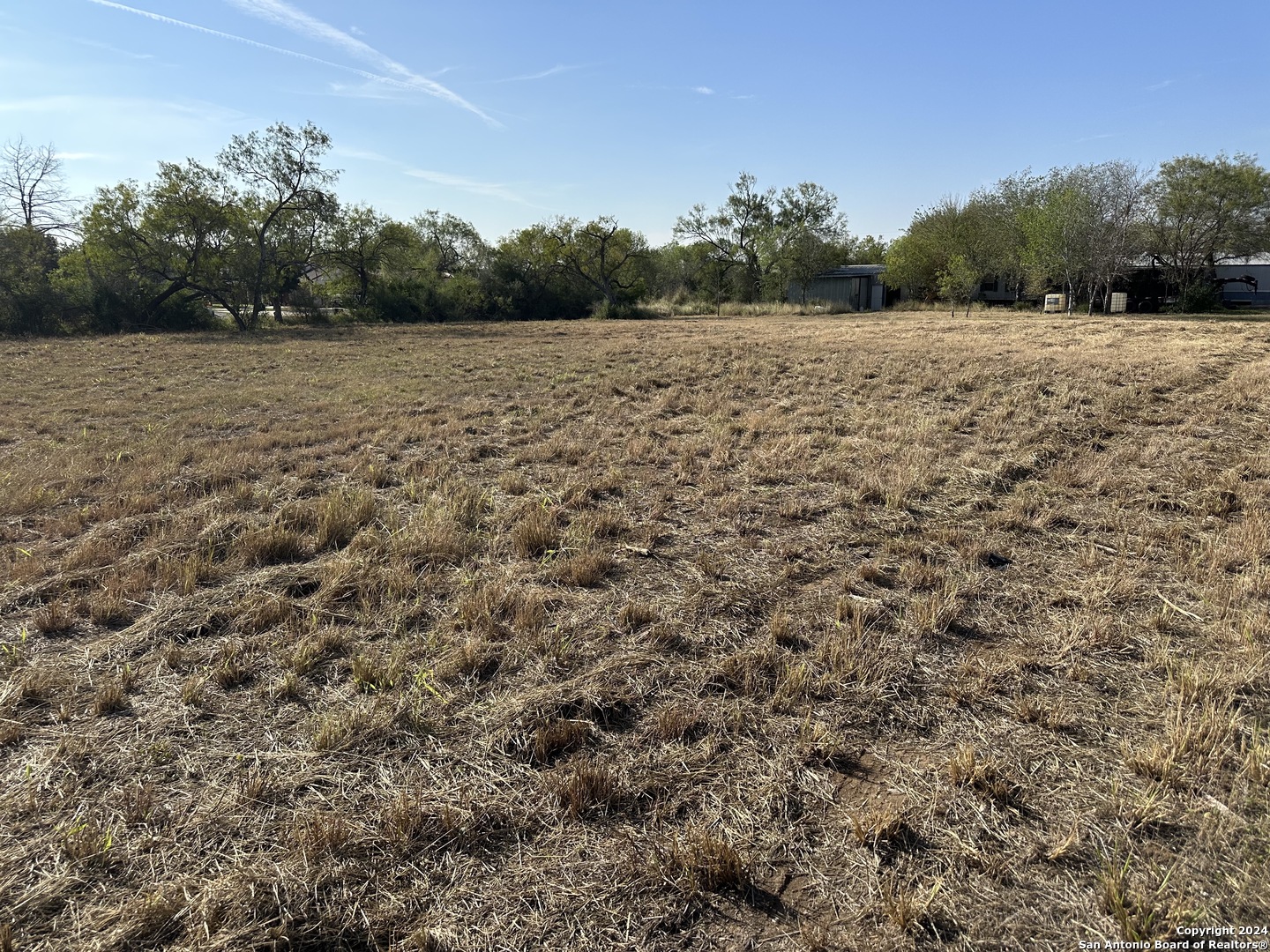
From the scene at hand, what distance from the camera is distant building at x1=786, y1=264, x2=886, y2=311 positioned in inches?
2051

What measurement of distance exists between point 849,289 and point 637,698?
5497cm

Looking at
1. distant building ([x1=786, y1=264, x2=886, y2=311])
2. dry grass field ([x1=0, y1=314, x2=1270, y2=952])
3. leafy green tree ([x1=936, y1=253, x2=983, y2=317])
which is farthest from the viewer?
distant building ([x1=786, y1=264, x2=886, y2=311])

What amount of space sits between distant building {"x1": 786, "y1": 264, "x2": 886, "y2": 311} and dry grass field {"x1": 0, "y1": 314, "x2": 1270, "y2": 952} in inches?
1883

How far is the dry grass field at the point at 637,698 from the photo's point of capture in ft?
7.09

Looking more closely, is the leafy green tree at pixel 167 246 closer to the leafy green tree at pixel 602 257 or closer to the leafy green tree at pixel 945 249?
the leafy green tree at pixel 602 257

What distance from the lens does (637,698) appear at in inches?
129

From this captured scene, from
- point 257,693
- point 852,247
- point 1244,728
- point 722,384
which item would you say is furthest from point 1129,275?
point 257,693

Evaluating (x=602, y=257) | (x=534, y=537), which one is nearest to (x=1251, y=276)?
(x=602, y=257)

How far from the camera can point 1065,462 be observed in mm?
7281

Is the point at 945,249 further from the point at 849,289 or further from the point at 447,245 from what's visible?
the point at 447,245

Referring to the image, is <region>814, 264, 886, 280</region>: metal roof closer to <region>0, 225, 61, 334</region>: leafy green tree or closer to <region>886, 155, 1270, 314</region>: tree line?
<region>886, 155, 1270, 314</region>: tree line

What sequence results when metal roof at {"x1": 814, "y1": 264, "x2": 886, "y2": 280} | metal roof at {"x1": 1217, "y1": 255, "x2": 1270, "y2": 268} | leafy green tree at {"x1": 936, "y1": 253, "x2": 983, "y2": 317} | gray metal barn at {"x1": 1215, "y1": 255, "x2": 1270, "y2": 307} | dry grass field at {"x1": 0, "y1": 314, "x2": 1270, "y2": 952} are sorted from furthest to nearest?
metal roof at {"x1": 814, "y1": 264, "x2": 886, "y2": 280} < gray metal barn at {"x1": 1215, "y1": 255, "x2": 1270, "y2": 307} < metal roof at {"x1": 1217, "y1": 255, "x2": 1270, "y2": 268} < leafy green tree at {"x1": 936, "y1": 253, "x2": 983, "y2": 317} < dry grass field at {"x1": 0, "y1": 314, "x2": 1270, "y2": 952}

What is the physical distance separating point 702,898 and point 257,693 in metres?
2.53

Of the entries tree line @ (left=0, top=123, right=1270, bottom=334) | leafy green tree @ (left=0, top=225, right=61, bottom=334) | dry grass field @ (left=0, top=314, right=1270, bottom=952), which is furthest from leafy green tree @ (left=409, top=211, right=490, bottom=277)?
dry grass field @ (left=0, top=314, right=1270, bottom=952)
